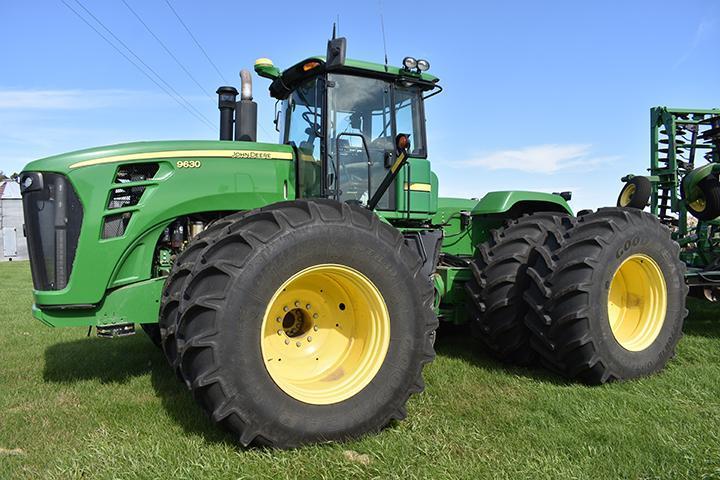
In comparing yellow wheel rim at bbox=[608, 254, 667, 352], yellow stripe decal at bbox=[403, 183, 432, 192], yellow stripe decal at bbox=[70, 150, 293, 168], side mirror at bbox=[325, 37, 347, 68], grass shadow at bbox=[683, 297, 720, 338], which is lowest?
grass shadow at bbox=[683, 297, 720, 338]

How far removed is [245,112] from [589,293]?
10.9 feet

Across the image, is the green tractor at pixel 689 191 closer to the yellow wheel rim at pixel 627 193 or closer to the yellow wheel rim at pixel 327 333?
the yellow wheel rim at pixel 627 193

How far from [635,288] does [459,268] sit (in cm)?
161

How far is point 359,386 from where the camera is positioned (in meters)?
3.42

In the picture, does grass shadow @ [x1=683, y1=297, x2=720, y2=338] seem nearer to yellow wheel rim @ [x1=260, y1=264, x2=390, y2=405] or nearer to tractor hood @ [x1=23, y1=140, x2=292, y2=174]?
yellow wheel rim @ [x1=260, y1=264, x2=390, y2=405]

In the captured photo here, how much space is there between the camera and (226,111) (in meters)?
5.05

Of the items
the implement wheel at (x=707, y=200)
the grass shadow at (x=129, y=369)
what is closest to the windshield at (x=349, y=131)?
the grass shadow at (x=129, y=369)

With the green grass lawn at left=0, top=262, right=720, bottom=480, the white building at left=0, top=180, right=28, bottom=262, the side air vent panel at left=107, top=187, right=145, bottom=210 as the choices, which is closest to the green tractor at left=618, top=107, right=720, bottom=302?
the green grass lawn at left=0, top=262, right=720, bottom=480

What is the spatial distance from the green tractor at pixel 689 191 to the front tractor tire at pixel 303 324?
415 centimetres

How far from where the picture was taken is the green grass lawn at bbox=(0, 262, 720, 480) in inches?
115

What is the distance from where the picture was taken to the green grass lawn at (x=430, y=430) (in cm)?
292

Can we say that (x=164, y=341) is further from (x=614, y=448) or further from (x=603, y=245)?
(x=603, y=245)

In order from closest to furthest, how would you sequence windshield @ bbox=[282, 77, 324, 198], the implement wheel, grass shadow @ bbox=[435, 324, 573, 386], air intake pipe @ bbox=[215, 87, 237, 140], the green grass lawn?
the green grass lawn
grass shadow @ bbox=[435, 324, 573, 386]
windshield @ bbox=[282, 77, 324, 198]
air intake pipe @ bbox=[215, 87, 237, 140]
the implement wheel

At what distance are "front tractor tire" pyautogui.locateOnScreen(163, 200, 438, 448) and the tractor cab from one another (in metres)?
1.08
